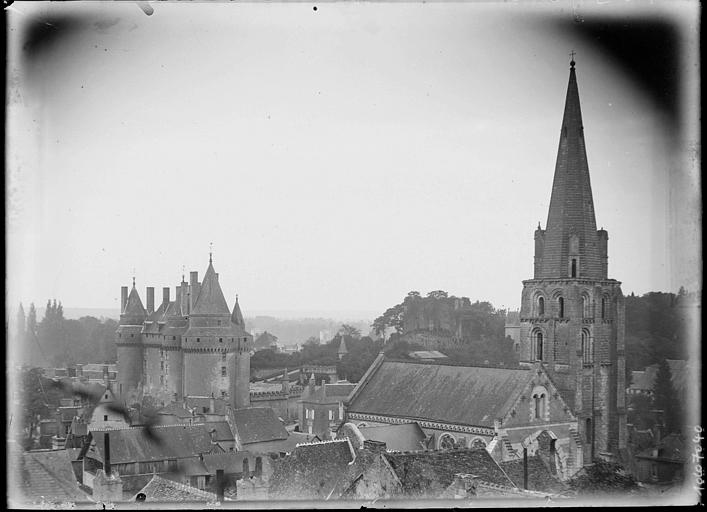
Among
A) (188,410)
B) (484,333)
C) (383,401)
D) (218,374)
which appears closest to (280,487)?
(383,401)

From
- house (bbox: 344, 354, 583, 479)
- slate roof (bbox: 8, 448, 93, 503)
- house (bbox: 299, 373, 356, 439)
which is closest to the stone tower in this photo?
house (bbox: 344, 354, 583, 479)

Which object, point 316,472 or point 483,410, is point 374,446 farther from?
point 483,410

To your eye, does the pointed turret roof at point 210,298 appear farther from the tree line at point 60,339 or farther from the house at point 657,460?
the house at point 657,460

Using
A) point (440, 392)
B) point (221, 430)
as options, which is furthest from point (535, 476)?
point (221, 430)

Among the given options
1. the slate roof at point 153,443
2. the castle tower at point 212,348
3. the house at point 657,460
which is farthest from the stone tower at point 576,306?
the castle tower at point 212,348

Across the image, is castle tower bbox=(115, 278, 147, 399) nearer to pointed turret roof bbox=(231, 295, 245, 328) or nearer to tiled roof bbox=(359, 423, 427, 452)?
pointed turret roof bbox=(231, 295, 245, 328)

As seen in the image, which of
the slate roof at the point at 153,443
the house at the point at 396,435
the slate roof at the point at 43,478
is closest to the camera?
the slate roof at the point at 43,478

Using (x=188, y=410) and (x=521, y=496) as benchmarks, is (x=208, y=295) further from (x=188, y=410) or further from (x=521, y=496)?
(x=521, y=496)
